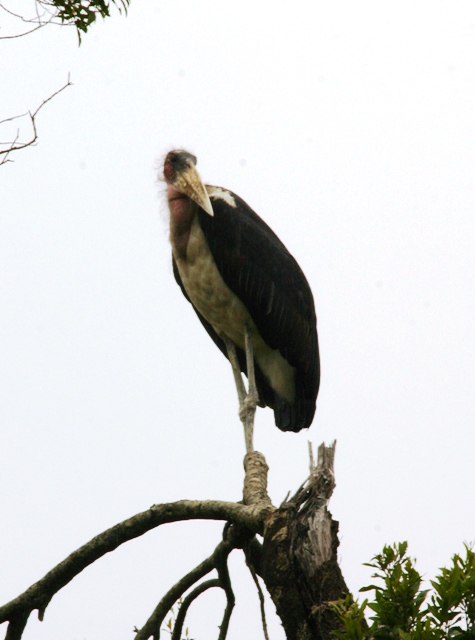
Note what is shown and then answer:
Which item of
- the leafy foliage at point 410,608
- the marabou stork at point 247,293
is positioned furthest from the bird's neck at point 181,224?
the leafy foliage at point 410,608

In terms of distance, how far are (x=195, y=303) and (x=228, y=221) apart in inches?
23.9

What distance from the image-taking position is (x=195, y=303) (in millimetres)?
6832

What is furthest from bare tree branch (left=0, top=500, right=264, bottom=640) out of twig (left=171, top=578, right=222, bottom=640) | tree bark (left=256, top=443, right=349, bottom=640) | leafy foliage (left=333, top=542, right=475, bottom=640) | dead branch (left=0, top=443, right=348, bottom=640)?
leafy foliage (left=333, top=542, right=475, bottom=640)

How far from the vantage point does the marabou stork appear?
6562 millimetres

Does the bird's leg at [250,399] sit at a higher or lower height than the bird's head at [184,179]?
lower

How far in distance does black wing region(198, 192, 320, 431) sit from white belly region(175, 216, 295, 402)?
5 centimetres

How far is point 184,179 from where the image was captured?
22.4 ft

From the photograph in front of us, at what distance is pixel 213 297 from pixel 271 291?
0.36 m

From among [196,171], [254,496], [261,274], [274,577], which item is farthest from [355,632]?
[196,171]

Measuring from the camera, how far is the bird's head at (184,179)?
21.7ft

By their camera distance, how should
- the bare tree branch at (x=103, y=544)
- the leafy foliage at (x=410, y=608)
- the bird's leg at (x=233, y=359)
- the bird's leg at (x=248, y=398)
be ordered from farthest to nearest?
the bird's leg at (x=233, y=359), the bird's leg at (x=248, y=398), the bare tree branch at (x=103, y=544), the leafy foliage at (x=410, y=608)

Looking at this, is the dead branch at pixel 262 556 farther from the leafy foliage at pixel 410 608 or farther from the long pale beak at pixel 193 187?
the long pale beak at pixel 193 187

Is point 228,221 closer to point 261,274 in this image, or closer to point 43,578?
point 261,274

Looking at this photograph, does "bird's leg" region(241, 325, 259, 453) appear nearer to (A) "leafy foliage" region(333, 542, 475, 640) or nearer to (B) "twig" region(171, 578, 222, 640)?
(B) "twig" region(171, 578, 222, 640)
